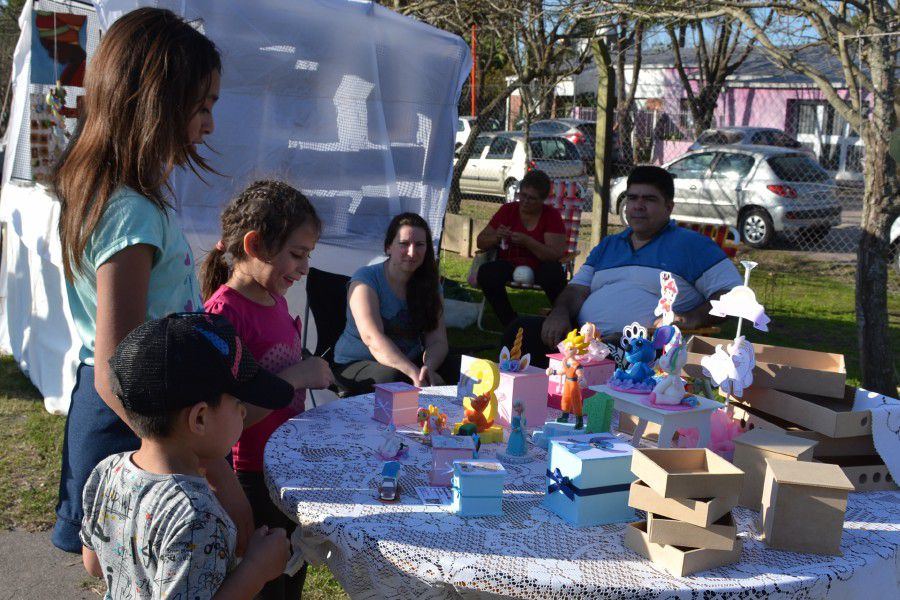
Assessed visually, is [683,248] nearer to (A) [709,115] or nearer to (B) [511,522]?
(B) [511,522]

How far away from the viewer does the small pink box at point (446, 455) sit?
185 centimetres

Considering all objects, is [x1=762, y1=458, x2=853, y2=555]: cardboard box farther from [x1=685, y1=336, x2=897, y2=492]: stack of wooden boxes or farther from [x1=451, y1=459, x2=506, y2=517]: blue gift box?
[x1=451, y1=459, x2=506, y2=517]: blue gift box

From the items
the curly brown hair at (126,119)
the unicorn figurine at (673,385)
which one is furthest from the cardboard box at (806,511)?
the curly brown hair at (126,119)

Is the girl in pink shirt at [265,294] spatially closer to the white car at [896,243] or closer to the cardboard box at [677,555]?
the cardboard box at [677,555]

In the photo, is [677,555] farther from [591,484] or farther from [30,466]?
[30,466]

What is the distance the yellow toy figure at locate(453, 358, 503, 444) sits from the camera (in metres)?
2.19

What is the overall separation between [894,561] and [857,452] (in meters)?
0.42

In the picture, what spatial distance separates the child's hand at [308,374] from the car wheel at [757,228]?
33.6 ft

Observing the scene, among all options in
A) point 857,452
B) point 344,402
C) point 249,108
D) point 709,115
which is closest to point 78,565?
point 344,402

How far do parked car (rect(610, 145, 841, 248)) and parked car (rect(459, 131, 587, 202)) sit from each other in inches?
92.4

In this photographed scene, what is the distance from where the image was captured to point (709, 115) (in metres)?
17.7

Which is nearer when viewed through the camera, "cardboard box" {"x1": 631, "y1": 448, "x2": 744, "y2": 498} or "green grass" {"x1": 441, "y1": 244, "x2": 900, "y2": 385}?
"cardboard box" {"x1": 631, "y1": 448, "x2": 744, "y2": 498}

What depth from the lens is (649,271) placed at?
4098mm

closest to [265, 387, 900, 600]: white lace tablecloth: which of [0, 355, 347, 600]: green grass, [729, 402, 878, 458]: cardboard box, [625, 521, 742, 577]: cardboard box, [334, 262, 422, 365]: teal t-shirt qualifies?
[625, 521, 742, 577]: cardboard box
